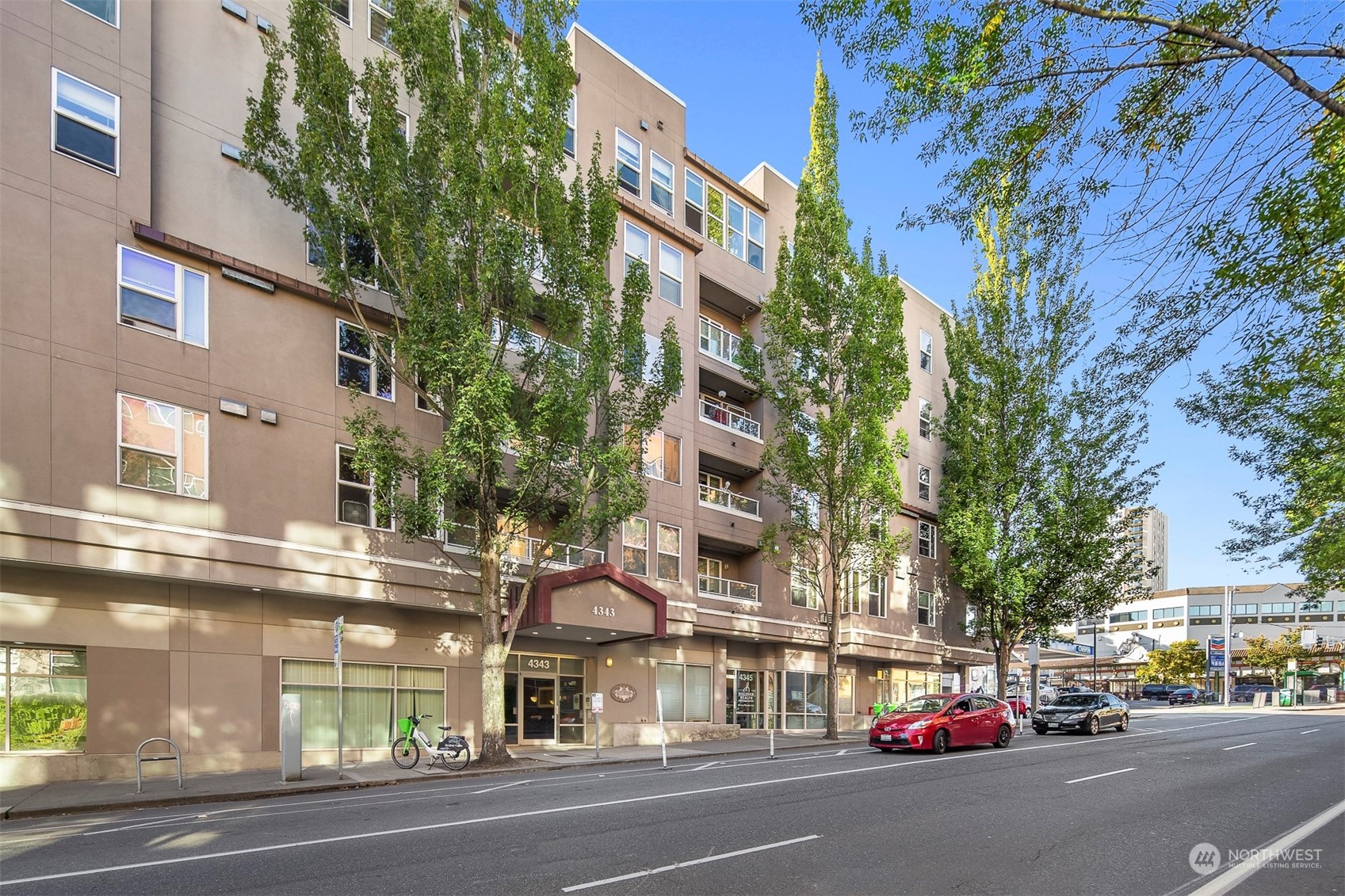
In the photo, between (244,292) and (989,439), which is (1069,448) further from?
(244,292)

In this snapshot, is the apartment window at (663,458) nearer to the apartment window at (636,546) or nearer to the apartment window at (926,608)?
the apartment window at (636,546)

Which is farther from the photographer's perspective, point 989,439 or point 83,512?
point 989,439

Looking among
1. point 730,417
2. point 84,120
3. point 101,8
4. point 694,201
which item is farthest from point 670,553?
point 101,8

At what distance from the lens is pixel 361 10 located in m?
21.2

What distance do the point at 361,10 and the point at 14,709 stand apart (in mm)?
16960

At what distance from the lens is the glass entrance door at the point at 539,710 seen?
23.8m

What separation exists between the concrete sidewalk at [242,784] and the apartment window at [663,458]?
27.4 feet

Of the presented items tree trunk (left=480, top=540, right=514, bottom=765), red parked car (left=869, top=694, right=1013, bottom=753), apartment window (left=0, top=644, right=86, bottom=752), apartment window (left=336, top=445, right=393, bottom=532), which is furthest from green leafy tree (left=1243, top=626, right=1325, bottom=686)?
apartment window (left=0, top=644, right=86, bottom=752)

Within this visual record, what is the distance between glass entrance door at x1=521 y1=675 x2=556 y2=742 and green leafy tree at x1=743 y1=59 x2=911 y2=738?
28.6 ft

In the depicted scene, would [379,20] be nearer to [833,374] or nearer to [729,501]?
[833,374]

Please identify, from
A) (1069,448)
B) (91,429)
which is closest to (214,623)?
(91,429)

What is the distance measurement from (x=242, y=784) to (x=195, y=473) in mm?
6048

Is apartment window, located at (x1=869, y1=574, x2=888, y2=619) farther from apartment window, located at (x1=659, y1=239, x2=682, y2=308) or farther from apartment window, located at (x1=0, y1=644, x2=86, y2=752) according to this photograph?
apartment window, located at (x1=0, y1=644, x2=86, y2=752)

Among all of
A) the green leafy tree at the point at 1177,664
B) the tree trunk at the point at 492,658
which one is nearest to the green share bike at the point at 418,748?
the tree trunk at the point at 492,658
